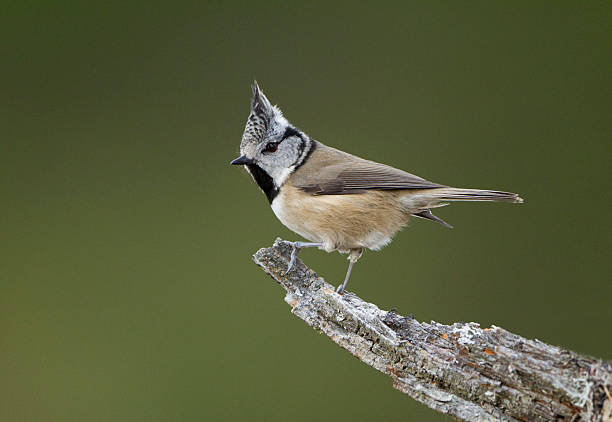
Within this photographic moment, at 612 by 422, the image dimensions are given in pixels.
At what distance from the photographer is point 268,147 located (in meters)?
2.98

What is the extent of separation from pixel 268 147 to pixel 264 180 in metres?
0.18

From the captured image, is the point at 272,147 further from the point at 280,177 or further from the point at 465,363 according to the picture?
the point at 465,363

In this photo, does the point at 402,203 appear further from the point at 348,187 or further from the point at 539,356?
the point at 539,356

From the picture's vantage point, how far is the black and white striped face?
9.64 ft

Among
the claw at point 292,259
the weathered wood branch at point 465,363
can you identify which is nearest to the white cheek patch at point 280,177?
the claw at point 292,259

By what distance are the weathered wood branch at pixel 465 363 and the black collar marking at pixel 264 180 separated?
2.25 feet

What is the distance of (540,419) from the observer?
173cm

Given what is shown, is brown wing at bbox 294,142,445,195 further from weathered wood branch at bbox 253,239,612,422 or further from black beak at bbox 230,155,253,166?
weathered wood branch at bbox 253,239,612,422

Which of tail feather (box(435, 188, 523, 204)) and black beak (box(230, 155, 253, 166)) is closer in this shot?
tail feather (box(435, 188, 523, 204))

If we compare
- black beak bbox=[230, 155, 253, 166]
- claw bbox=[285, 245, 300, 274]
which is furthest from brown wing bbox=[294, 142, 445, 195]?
claw bbox=[285, 245, 300, 274]

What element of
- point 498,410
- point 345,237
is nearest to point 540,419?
point 498,410

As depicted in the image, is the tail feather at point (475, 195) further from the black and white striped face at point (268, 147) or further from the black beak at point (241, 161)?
the black beak at point (241, 161)

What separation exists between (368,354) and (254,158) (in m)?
1.25

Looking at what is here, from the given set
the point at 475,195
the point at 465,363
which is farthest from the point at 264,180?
the point at 465,363
